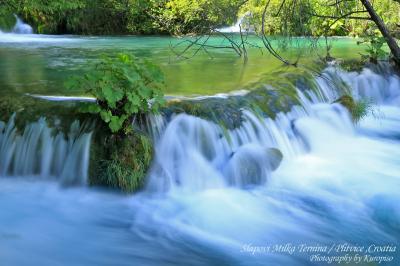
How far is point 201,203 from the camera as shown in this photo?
4.99 m

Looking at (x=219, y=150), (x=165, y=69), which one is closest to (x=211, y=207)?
(x=219, y=150)

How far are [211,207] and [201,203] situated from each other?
5.5 inches

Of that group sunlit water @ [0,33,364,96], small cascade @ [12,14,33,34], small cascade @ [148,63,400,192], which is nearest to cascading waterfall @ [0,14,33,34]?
small cascade @ [12,14,33,34]

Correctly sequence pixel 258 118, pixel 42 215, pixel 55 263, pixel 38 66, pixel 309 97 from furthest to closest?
pixel 38 66 < pixel 309 97 < pixel 258 118 < pixel 42 215 < pixel 55 263

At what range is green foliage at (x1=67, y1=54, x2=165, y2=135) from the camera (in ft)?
15.6

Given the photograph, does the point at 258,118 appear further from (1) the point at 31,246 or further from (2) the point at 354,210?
(1) the point at 31,246

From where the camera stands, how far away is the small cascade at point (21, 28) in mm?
19234

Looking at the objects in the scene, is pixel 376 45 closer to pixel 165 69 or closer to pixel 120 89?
pixel 120 89

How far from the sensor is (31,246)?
4.17 m

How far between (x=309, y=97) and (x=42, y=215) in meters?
4.86

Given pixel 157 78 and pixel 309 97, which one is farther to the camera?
pixel 309 97

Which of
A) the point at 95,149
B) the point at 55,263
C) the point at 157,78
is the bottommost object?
the point at 55,263

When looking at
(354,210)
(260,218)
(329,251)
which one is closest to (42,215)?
(260,218)

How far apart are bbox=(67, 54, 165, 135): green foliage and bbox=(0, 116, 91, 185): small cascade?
405 mm
